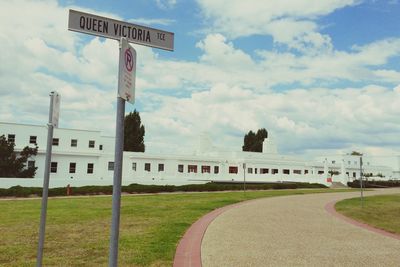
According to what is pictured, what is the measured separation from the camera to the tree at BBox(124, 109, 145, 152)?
201ft

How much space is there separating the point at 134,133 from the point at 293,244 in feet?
179

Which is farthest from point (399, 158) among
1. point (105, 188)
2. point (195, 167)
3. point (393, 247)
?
point (393, 247)

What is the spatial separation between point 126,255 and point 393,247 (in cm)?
680

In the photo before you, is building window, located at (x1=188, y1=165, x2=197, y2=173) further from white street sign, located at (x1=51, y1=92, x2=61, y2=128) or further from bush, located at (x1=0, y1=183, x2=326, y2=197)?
white street sign, located at (x1=51, y1=92, x2=61, y2=128)

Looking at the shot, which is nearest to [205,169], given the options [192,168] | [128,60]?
[192,168]

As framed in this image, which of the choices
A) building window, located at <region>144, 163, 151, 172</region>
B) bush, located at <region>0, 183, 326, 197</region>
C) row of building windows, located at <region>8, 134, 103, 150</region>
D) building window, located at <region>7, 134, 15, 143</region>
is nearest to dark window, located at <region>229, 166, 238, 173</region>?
building window, located at <region>144, 163, 151, 172</region>

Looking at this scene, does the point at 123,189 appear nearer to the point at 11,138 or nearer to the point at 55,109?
the point at 11,138

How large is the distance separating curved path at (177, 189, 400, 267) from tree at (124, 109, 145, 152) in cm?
4802

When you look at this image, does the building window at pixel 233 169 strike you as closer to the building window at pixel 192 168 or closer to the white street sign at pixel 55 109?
the building window at pixel 192 168

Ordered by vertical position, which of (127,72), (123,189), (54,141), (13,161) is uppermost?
(54,141)

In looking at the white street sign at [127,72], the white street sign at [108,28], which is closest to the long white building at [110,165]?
the white street sign at [108,28]

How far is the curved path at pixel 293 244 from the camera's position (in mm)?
7867

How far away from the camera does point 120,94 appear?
134 inches

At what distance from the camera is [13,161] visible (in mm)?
37875
